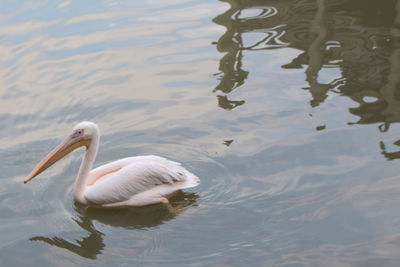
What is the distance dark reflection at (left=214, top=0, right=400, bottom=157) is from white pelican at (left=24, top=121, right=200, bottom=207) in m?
1.64

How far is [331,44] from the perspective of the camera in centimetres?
823

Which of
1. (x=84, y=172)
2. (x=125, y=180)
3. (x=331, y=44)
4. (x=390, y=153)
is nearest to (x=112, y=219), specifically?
(x=125, y=180)

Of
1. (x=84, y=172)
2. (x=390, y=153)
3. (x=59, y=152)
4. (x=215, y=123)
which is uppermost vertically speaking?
(x=59, y=152)

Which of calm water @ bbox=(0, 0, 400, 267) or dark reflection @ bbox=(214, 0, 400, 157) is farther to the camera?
dark reflection @ bbox=(214, 0, 400, 157)

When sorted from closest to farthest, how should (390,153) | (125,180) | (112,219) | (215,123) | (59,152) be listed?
(112,219) < (125,180) < (59,152) < (390,153) < (215,123)

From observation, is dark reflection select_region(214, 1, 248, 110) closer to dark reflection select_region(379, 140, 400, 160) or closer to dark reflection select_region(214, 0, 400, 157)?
dark reflection select_region(214, 0, 400, 157)

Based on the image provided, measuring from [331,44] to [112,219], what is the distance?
3.86m

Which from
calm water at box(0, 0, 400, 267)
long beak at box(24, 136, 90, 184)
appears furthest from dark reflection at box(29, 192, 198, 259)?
long beak at box(24, 136, 90, 184)

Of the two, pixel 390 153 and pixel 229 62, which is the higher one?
pixel 229 62

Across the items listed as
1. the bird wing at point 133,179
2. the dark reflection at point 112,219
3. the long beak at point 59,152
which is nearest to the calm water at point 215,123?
the dark reflection at point 112,219

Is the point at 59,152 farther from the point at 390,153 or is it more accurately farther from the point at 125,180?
the point at 390,153

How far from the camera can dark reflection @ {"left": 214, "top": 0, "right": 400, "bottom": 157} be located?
279 inches

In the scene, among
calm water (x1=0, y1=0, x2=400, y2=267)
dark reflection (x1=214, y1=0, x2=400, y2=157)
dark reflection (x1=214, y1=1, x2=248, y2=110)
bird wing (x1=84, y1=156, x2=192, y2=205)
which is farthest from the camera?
dark reflection (x1=214, y1=1, x2=248, y2=110)

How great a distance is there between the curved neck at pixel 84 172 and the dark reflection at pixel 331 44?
1.81 metres
